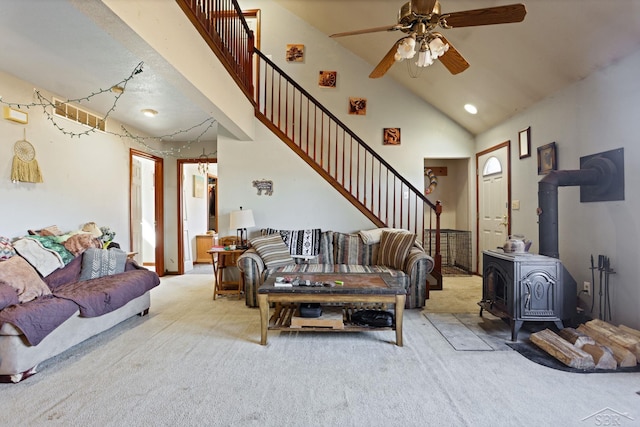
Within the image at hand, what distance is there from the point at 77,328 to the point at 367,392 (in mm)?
2386

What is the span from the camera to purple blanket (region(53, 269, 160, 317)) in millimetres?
2613

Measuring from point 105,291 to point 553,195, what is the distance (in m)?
4.21

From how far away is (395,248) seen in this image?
156 inches

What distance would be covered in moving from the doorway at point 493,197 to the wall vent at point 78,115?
574 centimetres

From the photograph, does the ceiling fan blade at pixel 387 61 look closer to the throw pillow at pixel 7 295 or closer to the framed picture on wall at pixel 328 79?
the framed picture on wall at pixel 328 79

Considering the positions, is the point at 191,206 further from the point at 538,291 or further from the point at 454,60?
the point at 538,291

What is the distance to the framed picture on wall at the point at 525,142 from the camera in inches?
159

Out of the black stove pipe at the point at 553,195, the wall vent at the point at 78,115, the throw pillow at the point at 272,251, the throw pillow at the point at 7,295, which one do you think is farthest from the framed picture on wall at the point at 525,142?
the wall vent at the point at 78,115

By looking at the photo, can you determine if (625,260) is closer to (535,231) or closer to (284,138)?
(535,231)

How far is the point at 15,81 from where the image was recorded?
309 cm

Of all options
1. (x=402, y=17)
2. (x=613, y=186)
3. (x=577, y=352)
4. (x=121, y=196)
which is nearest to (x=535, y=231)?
(x=613, y=186)

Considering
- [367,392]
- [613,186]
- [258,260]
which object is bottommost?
[367,392]

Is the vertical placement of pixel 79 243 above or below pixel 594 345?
above

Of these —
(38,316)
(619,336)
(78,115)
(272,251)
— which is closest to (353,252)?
(272,251)
